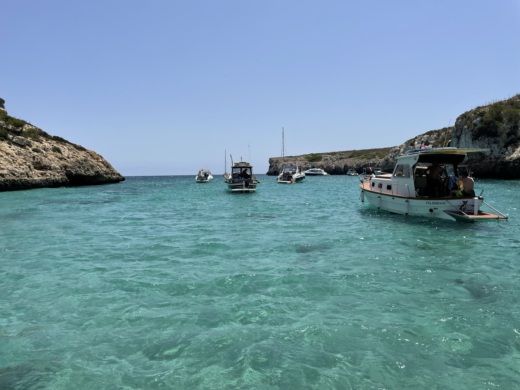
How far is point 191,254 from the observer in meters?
14.4

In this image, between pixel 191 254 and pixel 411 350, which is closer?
pixel 411 350

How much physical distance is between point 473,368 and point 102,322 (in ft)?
21.8

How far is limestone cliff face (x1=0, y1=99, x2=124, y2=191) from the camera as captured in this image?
56500mm

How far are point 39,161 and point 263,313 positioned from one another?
64.6 m

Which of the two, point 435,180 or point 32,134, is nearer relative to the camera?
point 435,180

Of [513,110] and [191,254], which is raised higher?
[513,110]

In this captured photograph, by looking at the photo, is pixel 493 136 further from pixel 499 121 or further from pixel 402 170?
pixel 402 170

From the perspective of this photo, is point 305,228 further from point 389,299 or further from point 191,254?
point 389,299

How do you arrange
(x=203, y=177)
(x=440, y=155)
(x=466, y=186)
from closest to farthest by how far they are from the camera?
1. (x=466, y=186)
2. (x=440, y=155)
3. (x=203, y=177)

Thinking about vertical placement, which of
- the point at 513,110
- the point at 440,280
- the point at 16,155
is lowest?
the point at 440,280

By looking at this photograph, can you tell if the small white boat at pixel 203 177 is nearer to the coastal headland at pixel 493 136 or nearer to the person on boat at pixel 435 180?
the coastal headland at pixel 493 136

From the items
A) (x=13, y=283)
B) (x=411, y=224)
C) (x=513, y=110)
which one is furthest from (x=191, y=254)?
(x=513, y=110)

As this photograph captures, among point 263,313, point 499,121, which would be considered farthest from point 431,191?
point 499,121

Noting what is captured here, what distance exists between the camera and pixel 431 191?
23.5 metres
